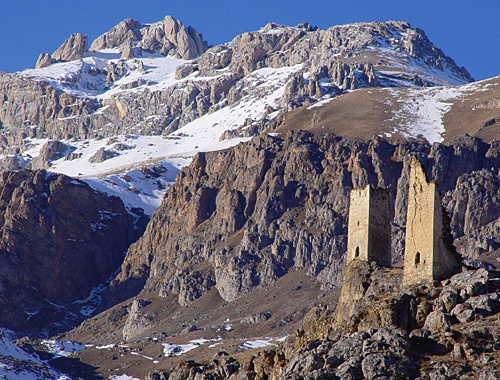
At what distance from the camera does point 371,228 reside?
82.2 m

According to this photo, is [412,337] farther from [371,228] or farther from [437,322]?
[371,228]

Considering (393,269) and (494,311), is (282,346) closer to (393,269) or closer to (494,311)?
(393,269)

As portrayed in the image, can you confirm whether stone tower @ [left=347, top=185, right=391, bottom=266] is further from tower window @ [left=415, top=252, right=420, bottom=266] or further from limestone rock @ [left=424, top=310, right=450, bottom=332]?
limestone rock @ [left=424, top=310, right=450, bottom=332]

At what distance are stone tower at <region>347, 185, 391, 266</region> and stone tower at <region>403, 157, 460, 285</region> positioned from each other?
11.5 meters

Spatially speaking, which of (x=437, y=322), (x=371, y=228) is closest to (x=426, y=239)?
(x=437, y=322)

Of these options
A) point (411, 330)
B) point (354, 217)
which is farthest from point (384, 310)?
point (354, 217)

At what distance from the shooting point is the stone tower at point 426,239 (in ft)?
225

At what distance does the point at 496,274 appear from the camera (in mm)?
66000

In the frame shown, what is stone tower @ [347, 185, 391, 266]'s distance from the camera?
8231 cm

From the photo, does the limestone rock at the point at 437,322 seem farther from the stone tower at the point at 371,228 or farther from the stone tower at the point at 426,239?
the stone tower at the point at 371,228

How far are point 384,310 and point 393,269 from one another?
10938 mm

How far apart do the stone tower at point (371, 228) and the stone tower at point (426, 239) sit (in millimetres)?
11476

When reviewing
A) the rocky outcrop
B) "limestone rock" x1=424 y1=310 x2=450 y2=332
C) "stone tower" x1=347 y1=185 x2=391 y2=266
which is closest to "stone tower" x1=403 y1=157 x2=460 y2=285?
the rocky outcrop

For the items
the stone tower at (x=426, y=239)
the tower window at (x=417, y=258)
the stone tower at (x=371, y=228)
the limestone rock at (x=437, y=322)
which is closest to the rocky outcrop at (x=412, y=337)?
the limestone rock at (x=437, y=322)
